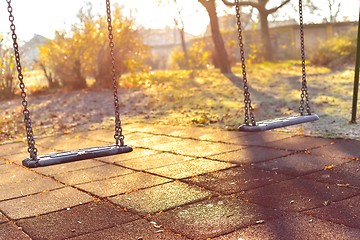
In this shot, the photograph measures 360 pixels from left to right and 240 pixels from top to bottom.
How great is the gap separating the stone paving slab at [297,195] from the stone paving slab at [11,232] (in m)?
1.48

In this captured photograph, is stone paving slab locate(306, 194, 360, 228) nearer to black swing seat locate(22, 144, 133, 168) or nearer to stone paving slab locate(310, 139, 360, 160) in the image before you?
stone paving slab locate(310, 139, 360, 160)

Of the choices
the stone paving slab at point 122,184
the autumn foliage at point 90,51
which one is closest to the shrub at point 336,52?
the autumn foliage at point 90,51

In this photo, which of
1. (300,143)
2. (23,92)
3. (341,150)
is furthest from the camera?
(300,143)

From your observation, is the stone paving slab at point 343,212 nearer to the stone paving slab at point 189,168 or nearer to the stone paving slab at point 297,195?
the stone paving slab at point 297,195

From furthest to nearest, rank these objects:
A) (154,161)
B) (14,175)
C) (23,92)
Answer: (154,161) < (14,175) < (23,92)

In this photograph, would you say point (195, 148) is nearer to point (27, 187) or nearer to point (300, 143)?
point (300, 143)

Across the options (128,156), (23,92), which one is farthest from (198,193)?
(128,156)

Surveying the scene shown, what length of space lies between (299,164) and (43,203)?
2188mm

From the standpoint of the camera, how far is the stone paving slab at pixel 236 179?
13.0 feet

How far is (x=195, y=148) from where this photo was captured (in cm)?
590

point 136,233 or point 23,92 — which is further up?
point 23,92

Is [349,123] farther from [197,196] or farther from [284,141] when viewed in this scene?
[197,196]

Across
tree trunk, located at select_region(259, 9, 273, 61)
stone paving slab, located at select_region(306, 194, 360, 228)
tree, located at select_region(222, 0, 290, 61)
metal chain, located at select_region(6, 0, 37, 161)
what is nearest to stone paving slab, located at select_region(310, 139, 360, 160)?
stone paving slab, located at select_region(306, 194, 360, 228)

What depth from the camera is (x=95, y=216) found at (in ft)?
11.3
